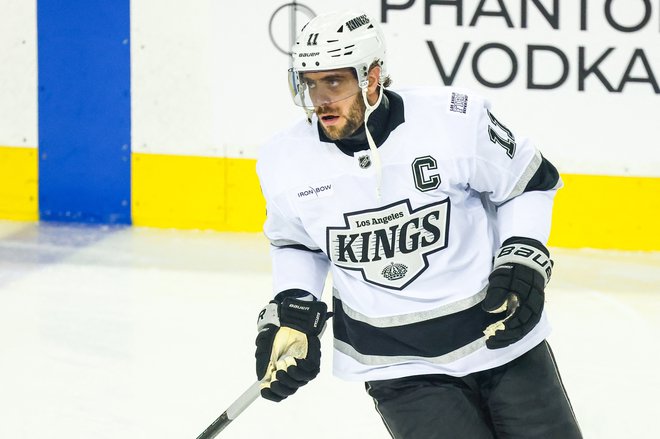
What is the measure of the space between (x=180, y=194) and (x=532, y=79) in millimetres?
1608

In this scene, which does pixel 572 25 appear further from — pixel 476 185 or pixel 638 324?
pixel 476 185

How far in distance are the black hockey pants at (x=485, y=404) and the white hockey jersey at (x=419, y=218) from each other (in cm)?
3

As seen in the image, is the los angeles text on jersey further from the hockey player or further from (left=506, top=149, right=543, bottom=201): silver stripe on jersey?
(left=506, top=149, right=543, bottom=201): silver stripe on jersey

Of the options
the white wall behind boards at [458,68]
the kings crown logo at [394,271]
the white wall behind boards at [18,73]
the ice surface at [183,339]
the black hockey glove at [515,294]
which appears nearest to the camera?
the black hockey glove at [515,294]

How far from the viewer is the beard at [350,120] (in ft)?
7.15

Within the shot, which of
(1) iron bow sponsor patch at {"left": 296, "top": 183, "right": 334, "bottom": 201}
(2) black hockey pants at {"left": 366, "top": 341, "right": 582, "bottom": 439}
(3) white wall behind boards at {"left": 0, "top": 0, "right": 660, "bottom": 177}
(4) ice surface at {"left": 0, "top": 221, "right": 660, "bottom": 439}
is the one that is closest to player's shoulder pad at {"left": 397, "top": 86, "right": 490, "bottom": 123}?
(1) iron bow sponsor patch at {"left": 296, "top": 183, "right": 334, "bottom": 201}

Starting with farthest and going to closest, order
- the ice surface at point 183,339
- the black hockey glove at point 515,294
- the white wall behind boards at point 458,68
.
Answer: the white wall behind boards at point 458,68
the ice surface at point 183,339
the black hockey glove at point 515,294

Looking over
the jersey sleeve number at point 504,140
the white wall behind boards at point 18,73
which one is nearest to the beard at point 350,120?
the jersey sleeve number at point 504,140

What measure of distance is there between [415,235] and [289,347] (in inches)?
12.8

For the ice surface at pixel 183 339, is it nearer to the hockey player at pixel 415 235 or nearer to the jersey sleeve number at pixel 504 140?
the hockey player at pixel 415 235

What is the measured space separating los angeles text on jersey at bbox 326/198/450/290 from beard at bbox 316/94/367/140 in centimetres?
15

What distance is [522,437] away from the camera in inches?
86.0

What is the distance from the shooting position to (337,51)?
2.18 m

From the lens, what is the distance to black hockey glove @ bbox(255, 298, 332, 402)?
2.26 metres
